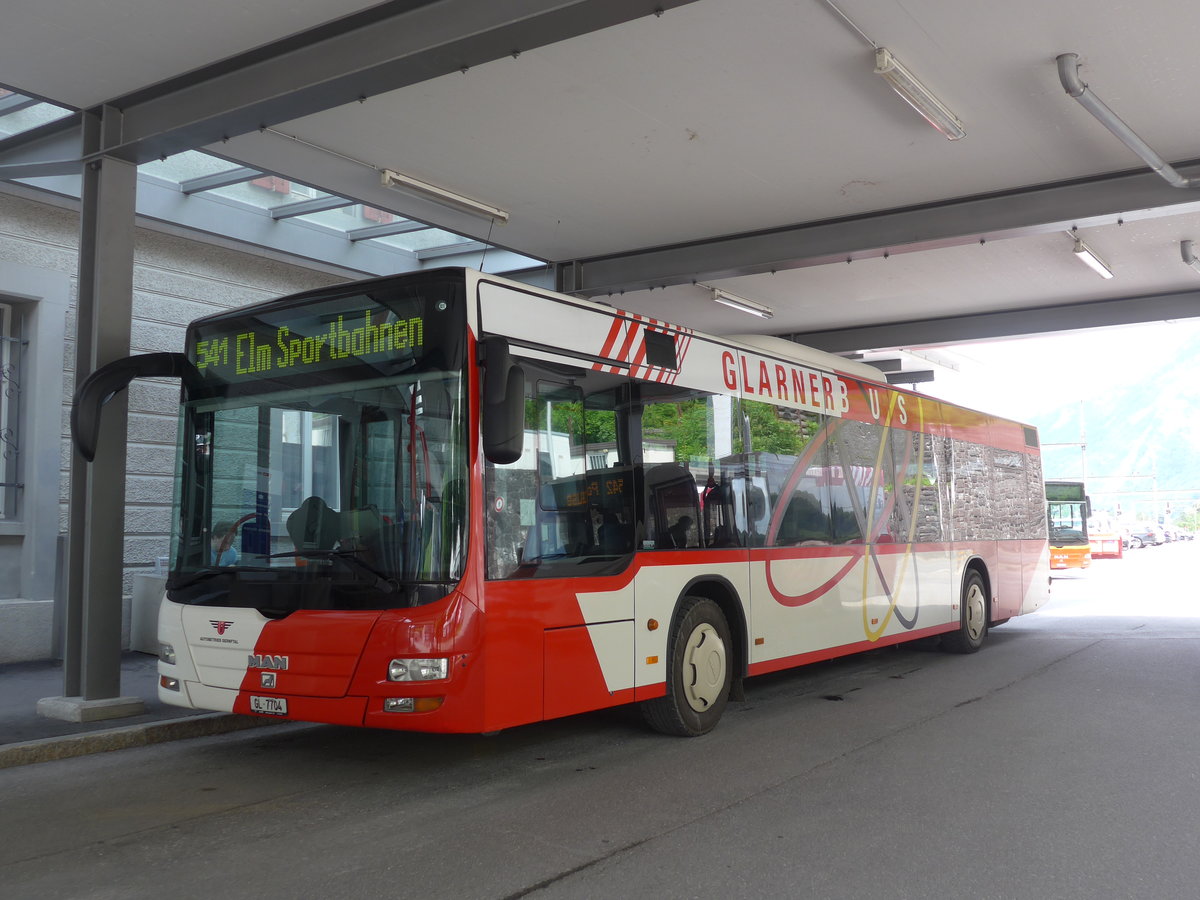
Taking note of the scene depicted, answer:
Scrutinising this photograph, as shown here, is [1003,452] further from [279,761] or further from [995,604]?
[279,761]

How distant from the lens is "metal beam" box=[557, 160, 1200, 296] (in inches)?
405

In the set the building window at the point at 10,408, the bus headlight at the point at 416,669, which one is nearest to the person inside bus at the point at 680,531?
the bus headlight at the point at 416,669

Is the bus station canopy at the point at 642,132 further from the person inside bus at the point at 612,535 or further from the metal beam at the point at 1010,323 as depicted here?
the person inside bus at the point at 612,535

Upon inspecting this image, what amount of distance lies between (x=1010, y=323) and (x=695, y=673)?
35.1 feet

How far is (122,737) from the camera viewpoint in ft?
24.9

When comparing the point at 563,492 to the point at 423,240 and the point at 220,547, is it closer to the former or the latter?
the point at 220,547

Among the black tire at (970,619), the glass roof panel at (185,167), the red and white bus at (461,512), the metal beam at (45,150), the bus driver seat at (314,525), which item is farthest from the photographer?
the black tire at (970,619)

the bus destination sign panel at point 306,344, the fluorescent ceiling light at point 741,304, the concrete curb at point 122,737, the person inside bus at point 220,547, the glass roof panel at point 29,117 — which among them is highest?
the glass roof panel at point 29,117

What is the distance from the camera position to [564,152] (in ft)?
32.8

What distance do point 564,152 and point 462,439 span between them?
4.78m

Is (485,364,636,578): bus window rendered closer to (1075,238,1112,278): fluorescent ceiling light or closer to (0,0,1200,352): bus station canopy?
(0,0,1200,352): bus station canopy

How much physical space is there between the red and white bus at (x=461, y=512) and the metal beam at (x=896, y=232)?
3.35 m

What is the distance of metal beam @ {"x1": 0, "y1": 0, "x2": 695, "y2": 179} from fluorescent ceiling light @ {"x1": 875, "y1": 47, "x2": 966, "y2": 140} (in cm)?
228

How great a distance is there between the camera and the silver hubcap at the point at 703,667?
7.96 metres
